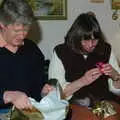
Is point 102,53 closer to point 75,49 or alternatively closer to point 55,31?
point 75,49

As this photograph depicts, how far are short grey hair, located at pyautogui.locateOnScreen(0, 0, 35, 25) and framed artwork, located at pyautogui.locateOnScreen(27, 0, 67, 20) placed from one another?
58 cm

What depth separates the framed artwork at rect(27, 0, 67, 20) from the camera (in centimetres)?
209

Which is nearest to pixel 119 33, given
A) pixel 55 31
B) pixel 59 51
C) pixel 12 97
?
pixel 55 31

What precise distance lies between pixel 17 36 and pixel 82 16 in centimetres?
48

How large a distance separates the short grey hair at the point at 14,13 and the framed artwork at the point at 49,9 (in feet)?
1.92

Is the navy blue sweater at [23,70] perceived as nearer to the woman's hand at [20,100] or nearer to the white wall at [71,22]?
the woman's hand at [20,100]

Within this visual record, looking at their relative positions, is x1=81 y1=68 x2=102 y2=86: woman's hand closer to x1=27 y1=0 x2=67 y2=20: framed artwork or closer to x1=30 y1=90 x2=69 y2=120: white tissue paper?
x1=30 y1=90 x2=69 y2=120: white tissue paper

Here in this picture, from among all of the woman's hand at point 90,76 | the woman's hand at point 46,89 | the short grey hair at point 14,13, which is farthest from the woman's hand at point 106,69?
the short grey hair at point 14,13

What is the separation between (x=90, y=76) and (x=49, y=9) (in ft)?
1.96

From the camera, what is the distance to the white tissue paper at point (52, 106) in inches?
51.6

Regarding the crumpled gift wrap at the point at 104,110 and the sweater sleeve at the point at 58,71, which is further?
the sweater sleeve at the point at 58,71

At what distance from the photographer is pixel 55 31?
2.19 meters

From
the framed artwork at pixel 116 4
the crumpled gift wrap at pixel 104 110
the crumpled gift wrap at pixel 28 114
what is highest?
the framed artwork at pixel 116 4

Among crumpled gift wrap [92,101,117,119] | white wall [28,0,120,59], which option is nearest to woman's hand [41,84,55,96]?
crumpled gift wrap [92,101,117,119]
